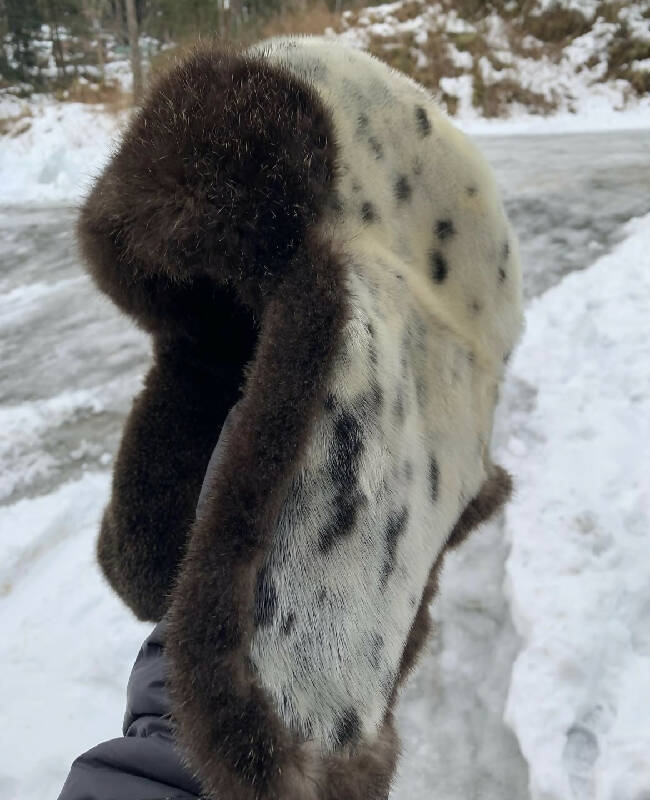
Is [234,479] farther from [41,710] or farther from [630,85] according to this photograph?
[630,85]

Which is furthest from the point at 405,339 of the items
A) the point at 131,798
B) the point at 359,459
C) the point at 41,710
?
the point at 41,710

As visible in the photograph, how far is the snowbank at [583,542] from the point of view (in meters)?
1.39

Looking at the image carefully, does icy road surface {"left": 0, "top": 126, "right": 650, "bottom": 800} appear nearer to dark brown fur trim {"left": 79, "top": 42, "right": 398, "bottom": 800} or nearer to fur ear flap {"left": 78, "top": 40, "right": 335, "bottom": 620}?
fur ear flap {"left": 78, "top": 40, "right": 335, "bottom": 620}

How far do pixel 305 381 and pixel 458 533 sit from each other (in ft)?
1.84

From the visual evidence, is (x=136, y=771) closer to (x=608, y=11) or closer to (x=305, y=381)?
(x=305, y=381)

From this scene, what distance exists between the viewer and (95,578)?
6.90 feet

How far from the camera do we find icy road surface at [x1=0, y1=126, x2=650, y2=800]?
1.55 metres

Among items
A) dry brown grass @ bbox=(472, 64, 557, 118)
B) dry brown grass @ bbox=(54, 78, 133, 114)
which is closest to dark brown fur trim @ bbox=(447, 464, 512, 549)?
dry brown grass @ bbox=(472, 64, 557, 118)

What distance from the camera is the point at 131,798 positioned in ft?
2.52

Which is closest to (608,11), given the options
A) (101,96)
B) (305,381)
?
(101,96)

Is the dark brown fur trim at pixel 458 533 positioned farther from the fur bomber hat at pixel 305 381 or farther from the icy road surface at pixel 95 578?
the icy road surface at pixel 95 578

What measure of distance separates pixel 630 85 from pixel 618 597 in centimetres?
779

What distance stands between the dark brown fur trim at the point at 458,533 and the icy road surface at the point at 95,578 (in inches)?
21.0

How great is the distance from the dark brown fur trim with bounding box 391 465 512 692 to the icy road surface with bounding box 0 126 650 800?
533 millimetres
